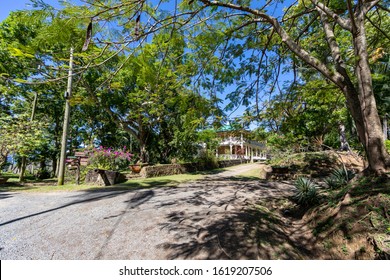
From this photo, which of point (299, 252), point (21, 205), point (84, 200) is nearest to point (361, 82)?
point (299, 252)

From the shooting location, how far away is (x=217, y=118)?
5258 mm

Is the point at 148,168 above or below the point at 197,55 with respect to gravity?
below

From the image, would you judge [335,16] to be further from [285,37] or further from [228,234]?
[228,234]

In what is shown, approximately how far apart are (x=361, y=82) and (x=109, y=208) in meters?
6.07

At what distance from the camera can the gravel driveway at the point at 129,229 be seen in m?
2.62

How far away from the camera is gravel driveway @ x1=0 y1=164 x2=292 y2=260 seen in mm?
2615

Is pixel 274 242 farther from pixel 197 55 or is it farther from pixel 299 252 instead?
pixel 197 55

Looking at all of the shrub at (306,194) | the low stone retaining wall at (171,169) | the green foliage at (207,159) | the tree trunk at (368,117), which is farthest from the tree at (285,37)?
the green foliage at (207,159)

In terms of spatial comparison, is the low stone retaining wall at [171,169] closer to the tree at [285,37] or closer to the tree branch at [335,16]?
the tree at [285,37]

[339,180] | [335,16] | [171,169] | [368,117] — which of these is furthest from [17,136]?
[339,180]

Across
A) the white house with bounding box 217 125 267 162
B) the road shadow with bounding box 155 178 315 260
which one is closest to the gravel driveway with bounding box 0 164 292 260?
the road shadow with bounding box 155 178 315 260

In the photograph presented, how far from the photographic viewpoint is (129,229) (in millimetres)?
3322

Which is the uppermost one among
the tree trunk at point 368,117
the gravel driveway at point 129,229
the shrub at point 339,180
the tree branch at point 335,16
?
the tree branch at point 335,16

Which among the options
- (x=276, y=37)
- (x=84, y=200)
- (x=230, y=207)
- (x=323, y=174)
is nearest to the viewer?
(x=230, y=207)
